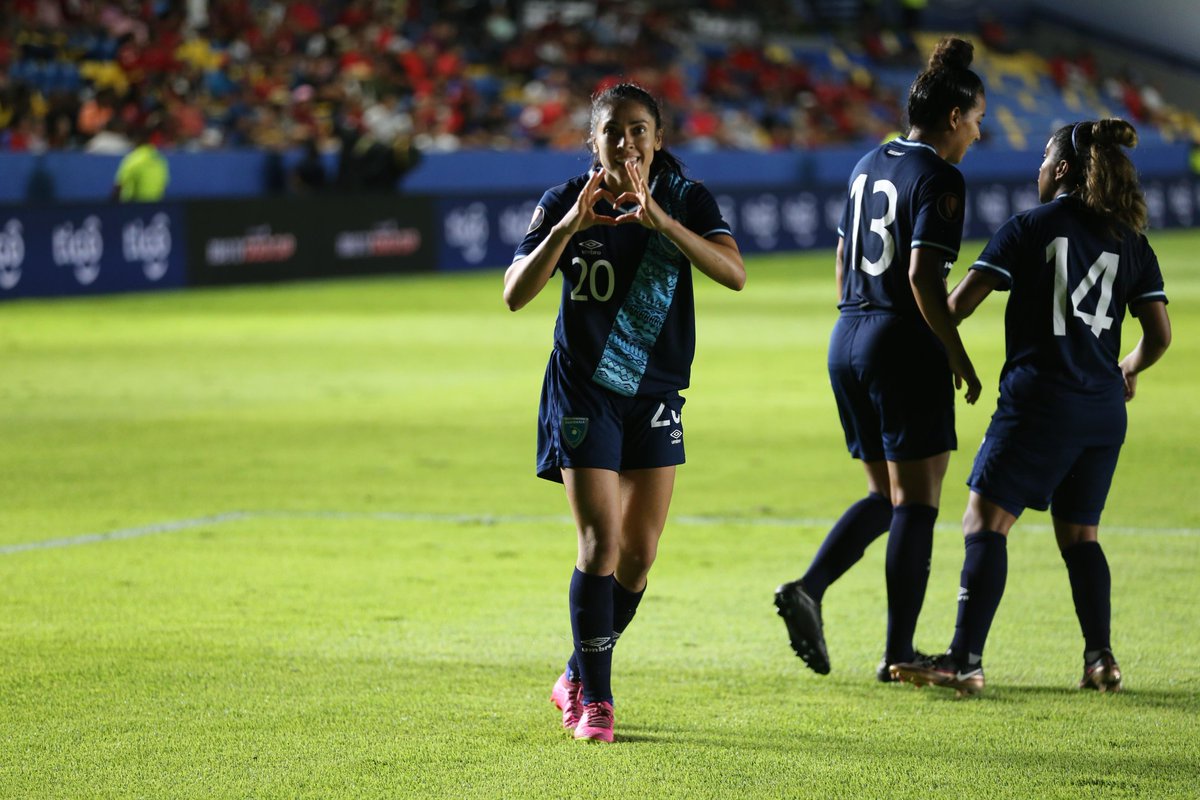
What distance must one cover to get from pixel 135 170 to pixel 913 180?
68.1ft

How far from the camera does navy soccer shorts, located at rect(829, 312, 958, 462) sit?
5953mm

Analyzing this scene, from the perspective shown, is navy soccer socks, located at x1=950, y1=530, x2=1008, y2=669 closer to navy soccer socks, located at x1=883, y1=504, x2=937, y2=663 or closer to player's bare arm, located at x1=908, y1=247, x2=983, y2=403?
navy soccer socks, located at x1=883, y1=504, x2=937, y2=663

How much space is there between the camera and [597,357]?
5.29 m

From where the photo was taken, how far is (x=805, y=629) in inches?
239

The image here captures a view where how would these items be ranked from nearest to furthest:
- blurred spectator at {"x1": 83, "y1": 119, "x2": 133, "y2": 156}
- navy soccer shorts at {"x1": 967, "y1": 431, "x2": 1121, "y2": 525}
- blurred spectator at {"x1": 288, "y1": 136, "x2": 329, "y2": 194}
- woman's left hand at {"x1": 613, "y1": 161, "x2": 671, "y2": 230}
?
1. woman's left hand at {"x1": 613, "y1": 161, "x2": 671, "y2": 230}
2. navy soccer shorts at {"x1": 967, "y1": 431, "x2": 1121, "y2": 525}
3. blurred spectator at {"x1": 83, "y1": 119, "x2": 133, "y2": 156}
4. blurred spectator at {"x1": 288, "y1": 136, "x2": 329, "y2": 194}

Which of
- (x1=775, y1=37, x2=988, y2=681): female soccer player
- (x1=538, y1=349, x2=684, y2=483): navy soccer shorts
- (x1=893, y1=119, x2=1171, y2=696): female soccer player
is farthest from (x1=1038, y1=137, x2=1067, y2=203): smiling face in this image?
(x1=538, y1=349, x2=684, y2=483): navy soccer shorts

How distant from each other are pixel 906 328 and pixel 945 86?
77 cm

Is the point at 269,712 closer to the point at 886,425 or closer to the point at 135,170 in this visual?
the point at 886,425

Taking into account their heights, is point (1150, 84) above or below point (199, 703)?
above

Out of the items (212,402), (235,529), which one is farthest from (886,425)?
(212,402)

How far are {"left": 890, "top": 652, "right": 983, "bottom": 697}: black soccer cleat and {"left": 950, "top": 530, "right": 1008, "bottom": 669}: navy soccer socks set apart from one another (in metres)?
0.02

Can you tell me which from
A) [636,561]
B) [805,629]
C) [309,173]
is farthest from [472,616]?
[309,173]

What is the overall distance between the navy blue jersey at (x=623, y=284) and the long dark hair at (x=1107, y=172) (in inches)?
48.6

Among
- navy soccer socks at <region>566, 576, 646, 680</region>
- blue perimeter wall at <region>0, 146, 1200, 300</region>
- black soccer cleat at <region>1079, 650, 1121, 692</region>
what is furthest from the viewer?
blue perimeter wall at <region>0, 146, 1200, 300</region>
